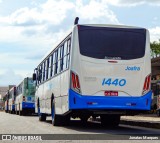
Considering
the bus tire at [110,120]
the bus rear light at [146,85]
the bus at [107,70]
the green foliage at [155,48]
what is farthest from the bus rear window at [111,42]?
the green foliage at [155,48]

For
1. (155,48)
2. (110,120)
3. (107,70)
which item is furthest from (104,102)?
(155,48)

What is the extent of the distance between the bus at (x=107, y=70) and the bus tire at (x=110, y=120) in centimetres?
259

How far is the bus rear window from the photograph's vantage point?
46.5 feet

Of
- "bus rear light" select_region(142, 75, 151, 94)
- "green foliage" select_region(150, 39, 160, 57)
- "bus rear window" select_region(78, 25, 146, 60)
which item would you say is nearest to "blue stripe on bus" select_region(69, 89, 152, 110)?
"bus rear light" select_region(142, 75, 151, 94)

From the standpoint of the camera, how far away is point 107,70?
46.5 feet

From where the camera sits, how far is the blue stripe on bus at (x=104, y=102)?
45.4 feet

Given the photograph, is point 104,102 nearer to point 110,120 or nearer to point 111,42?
point 111,42

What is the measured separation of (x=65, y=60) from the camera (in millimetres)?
15352

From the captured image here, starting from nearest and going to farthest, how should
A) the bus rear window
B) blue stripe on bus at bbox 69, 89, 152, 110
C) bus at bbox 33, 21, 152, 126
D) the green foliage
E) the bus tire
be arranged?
blue stripe on bus at bbox 69, 89, 152, 110 < bus at bbox 33, 21, 152, 126 < the bus rear window < the bus tire < the green foliage

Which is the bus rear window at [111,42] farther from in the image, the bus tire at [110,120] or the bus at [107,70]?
the bus tire at [110,120]

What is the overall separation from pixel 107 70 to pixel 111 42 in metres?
0.92

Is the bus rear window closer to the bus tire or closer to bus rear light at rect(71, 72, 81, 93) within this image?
bus rear light at rect(71, 72, 81, 93)

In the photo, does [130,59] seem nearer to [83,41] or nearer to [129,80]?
[129,80]

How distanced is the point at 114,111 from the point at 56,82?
11.4ft
